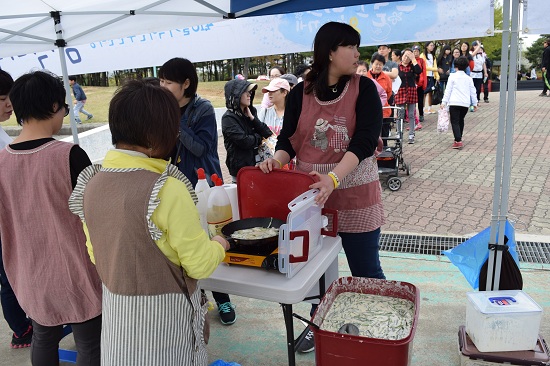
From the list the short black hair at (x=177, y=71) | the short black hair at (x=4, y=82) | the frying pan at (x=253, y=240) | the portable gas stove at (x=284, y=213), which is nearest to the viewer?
the portable gas stove at (x=284, y=213)

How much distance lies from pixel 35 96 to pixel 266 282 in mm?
1287

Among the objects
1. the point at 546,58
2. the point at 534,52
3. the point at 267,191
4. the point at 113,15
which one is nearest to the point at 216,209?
the point at 267,191

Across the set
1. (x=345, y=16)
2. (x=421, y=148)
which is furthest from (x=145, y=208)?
(x=421, y=148)

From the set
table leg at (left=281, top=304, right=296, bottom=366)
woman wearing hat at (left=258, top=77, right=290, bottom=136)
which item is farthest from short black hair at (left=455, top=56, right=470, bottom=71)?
table leg at (left=281, top=304, right=296, bottom=366)

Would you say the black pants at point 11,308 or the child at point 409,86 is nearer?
the black pants at point 11,308

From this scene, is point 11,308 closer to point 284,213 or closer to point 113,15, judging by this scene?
point 284,213

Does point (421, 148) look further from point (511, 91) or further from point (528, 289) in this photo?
point (511, 91)

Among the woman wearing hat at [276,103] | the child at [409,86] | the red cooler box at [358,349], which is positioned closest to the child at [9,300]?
the red cooler box at [358,349]

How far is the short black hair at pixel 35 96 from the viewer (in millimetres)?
1972

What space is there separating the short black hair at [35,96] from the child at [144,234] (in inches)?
21.5

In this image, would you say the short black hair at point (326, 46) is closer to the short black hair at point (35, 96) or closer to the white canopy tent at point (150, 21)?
the white canopy tent at point (150, 21)

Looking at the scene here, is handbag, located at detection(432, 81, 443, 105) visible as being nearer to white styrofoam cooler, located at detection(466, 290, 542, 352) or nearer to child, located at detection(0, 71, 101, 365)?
white styrofoam cooler, located at detection(466, 290, 542, 352)

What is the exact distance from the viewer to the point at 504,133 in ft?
8.18

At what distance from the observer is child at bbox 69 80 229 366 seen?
4.80 ft
